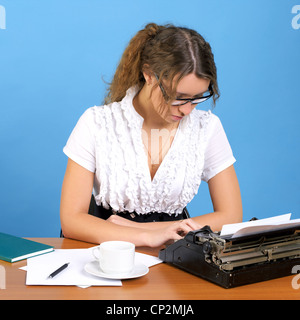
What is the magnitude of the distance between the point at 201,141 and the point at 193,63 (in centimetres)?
44

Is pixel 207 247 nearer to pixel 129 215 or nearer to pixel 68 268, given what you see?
pixel 68 268

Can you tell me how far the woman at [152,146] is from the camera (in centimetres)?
193

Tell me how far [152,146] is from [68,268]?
2.92 feet

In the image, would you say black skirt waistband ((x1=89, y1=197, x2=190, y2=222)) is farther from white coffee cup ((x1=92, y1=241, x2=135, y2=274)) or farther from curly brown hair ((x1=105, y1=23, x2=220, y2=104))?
white coffee cup ((x1=92, y1=241, x2=135, y2=274))

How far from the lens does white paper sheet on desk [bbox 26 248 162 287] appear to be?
1.34 m

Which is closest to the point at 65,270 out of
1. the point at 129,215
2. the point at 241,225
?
the point at 241,225

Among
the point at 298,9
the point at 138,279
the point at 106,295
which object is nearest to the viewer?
the point at 106,295

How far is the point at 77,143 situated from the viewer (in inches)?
81.3

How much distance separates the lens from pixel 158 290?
1.32 metres

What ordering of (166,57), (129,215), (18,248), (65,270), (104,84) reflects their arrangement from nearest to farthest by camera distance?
(65,270) → (18,248) → (166,57) → (129,215) → (104,84)

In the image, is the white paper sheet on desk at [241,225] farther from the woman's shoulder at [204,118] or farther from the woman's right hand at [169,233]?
the woman's shoulder at [204,118]

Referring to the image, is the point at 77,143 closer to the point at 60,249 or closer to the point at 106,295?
the point at 60,249

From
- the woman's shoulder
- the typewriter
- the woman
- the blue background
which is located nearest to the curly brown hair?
the woman

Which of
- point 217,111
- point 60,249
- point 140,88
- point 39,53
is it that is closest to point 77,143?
point 140,88
